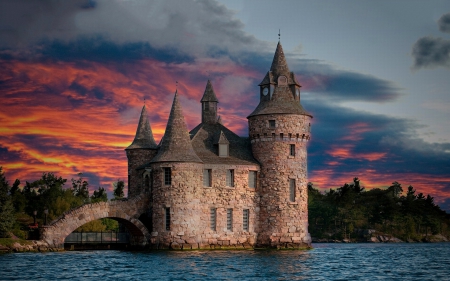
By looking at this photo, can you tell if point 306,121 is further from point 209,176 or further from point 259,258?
point 259,258

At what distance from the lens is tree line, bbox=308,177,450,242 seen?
131m

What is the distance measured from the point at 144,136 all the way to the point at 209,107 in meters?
7.14

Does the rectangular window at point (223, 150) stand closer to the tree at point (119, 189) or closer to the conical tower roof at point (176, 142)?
the conical tower roof at point (176, 142)

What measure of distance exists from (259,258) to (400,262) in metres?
11.9

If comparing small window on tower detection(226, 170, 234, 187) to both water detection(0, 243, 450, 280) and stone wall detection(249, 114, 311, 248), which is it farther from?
water detection(0, 243, 450, 280)

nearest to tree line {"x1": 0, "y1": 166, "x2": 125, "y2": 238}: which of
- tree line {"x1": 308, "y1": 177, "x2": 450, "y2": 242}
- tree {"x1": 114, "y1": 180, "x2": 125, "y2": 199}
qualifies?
tree {"x1": 114, "y1": 180, "x2": 125, "y2": 199}

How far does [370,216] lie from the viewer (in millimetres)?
135750

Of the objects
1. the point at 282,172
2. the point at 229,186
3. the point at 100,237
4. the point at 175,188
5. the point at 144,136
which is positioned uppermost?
the point at 144,136

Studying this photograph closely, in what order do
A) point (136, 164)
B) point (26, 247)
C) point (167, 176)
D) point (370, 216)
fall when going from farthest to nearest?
1. point (370, 216)
2. point (136, 164)
3. point (167, 176)
4. point (26, 247)

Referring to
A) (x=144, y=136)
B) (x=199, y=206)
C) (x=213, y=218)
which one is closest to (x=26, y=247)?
(x=199, y=206)

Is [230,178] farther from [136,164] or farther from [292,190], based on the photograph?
[136,164]

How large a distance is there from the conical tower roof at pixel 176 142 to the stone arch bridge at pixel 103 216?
15.8 ft

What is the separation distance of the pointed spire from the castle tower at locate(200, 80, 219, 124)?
7.31 meters

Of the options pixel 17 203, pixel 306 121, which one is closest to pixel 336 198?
pixel 17 203
